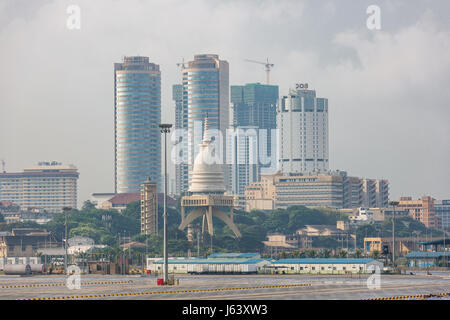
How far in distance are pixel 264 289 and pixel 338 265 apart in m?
69.7

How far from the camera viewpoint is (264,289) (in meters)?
131

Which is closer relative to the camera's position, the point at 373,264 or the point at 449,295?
the point at 449,295

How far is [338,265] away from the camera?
650 feet

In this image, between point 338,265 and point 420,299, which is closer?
point 420,299

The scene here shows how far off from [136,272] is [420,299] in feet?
314
